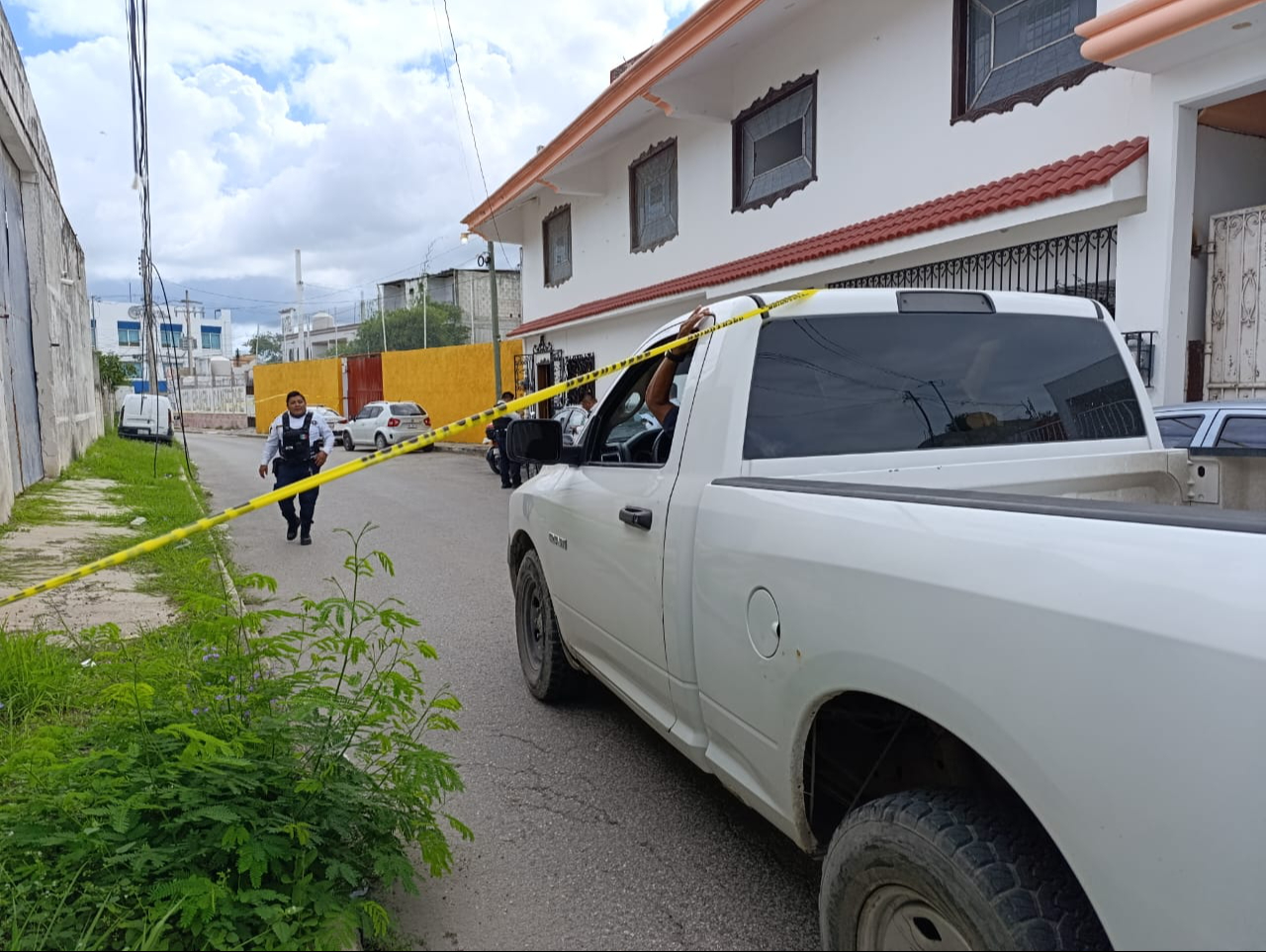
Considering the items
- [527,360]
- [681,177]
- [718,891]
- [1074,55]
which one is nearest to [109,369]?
[527,360]

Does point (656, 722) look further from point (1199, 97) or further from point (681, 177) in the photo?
point (681, 177)

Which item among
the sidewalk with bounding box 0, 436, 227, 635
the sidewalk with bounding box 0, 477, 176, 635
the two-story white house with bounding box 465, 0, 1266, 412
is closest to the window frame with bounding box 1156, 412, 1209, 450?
the two-story white house with bounding box 465, 0, 1266, 412

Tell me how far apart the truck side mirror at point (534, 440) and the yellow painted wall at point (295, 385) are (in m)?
33.3

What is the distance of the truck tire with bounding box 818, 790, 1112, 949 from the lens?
159 centimetres

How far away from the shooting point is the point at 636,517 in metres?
3.11

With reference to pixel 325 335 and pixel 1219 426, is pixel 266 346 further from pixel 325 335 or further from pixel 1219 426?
pixel 1219 426

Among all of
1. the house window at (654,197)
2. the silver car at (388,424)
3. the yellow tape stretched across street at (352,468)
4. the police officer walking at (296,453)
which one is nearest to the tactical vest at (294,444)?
the police officer walking at (296,453)

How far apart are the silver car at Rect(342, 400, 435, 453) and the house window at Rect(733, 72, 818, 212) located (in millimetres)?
14501

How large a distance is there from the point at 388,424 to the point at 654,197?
1297 centimetres

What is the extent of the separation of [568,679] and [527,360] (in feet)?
58.4

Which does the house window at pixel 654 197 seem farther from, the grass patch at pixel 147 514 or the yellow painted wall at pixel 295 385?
the yellow painted wall at pixel 295 385

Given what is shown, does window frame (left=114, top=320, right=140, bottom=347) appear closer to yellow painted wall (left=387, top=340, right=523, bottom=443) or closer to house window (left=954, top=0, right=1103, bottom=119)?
yellow painted wall (left=387, top=340, right=523, bottom=443)

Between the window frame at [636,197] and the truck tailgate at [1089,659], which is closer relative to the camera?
the truck tailgate at [1089,659]

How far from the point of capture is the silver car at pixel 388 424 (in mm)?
26172
